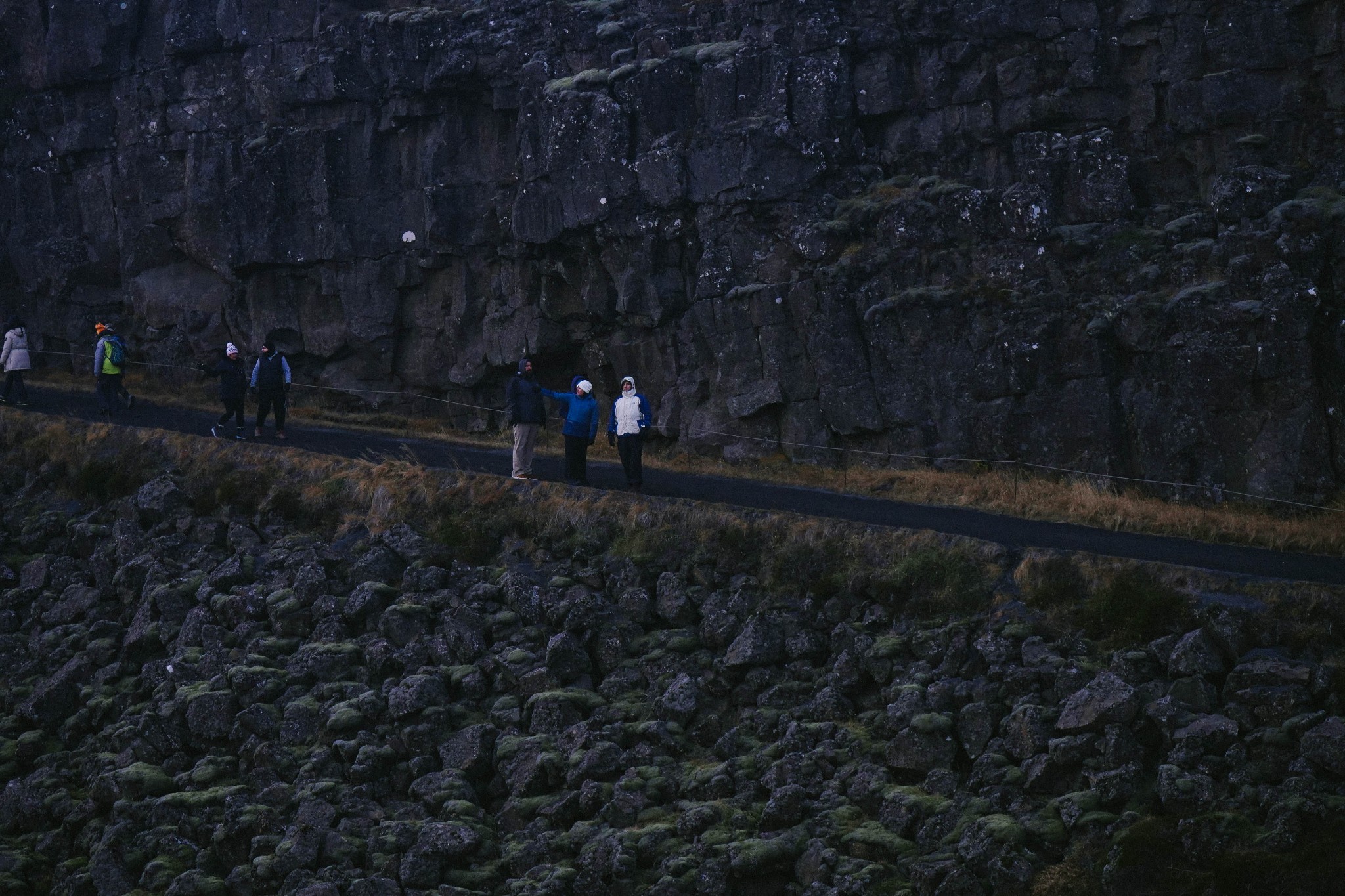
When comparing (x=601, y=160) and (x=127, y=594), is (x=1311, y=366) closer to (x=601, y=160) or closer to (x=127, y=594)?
(x=601, y=160)

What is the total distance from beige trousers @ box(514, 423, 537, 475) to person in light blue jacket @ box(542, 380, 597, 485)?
63 cm

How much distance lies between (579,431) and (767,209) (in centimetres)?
796

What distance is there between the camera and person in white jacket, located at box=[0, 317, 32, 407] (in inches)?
1300

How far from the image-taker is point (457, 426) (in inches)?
1383

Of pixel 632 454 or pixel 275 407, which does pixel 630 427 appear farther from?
pixel 275 407

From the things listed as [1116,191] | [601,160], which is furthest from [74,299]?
[1116,191]

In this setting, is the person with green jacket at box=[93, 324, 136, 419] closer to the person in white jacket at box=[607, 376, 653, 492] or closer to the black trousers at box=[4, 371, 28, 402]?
the black trousers at box=[4, 371, 28, 402]

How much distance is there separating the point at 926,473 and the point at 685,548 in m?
7.12

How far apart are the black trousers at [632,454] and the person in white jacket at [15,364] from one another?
49.6 feet

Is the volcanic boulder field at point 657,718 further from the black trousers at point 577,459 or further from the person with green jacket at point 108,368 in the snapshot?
the person with green jacket at point 108,368

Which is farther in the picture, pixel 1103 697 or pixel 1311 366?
pixel 1311 366

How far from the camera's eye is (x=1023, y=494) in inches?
970

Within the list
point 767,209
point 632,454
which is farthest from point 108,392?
point 767,209

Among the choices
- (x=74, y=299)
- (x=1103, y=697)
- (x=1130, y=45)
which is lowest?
(x=1103, y=697)
